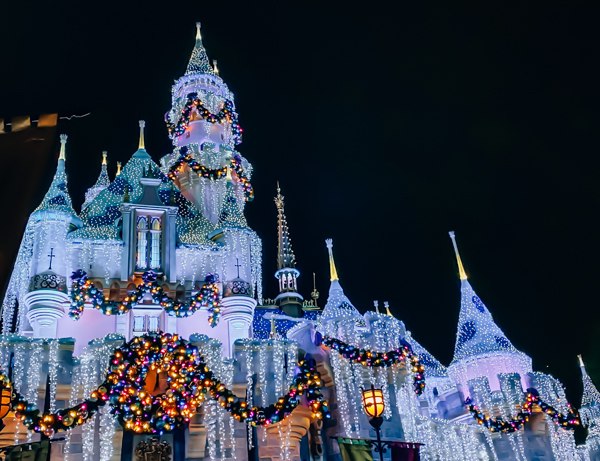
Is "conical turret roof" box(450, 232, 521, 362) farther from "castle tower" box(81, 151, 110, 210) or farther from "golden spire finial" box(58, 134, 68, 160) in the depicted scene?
"castle tower" box(81, 151, 110, 210)

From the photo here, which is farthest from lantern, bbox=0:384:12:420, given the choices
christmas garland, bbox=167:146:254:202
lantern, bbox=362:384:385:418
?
christmas garland, bbox=167:146:254:202

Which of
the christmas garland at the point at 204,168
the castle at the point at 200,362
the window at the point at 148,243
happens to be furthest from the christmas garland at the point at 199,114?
the window at the point at 148,243

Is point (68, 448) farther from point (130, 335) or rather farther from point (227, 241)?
point (227, 241)

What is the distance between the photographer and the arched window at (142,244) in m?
21.1

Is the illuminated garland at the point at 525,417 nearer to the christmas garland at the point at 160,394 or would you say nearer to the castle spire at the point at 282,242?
the christmas garland at the point at 160,394

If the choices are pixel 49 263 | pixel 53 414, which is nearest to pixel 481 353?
pixel 53 414

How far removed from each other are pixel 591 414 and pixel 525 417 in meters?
8.23

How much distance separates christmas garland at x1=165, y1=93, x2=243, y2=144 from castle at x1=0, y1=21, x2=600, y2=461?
3535 millimetres

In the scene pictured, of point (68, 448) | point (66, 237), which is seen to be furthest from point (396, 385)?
point (66, 237)

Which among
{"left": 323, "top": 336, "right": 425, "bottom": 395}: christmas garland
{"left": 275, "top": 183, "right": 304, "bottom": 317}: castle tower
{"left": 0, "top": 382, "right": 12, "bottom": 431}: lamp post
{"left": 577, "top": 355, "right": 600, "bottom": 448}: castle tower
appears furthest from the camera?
{"left": 275, "top": 183, "right": 304, "bottom": 317}: castle tower

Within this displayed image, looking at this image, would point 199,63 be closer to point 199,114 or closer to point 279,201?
point 199,114

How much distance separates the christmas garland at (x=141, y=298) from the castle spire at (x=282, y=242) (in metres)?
20.4

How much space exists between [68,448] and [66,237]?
7.18 metres

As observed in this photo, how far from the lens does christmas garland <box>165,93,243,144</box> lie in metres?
29.2
